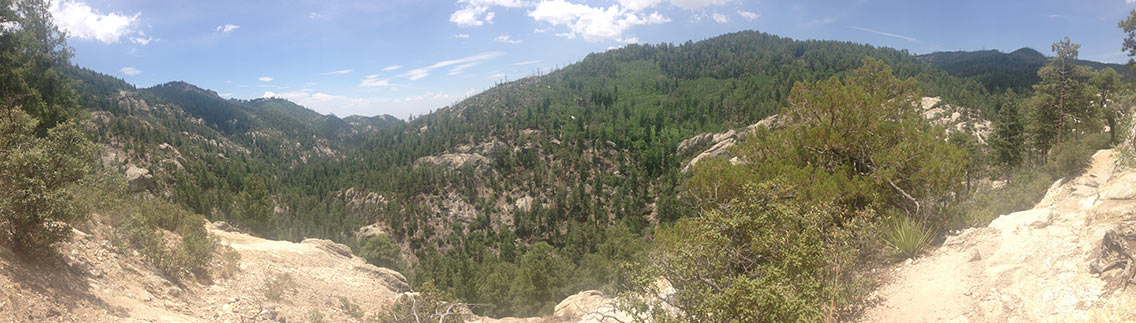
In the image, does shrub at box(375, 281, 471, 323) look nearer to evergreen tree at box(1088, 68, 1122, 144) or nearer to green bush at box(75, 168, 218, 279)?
green bush at box(75, 168, 218, 279)

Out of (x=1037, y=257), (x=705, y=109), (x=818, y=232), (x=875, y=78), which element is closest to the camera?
(x=1037, y=257)

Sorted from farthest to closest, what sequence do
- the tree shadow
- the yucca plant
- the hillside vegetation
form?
the yucca plant < the hillside vegetation < the tree shadow

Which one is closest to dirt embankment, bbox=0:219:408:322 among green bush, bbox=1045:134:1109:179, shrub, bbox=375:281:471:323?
shrub, bbox=375:281:471:323

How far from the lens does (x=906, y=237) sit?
10.7 meters

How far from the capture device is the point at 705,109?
163000mm

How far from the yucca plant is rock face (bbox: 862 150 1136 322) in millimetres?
302

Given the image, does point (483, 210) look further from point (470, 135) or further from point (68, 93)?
point (68, 93)

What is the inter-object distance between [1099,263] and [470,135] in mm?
150341

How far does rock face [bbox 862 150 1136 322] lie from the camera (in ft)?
22.0

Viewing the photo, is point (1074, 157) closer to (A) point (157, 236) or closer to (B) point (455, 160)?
(A) point (157, 236)

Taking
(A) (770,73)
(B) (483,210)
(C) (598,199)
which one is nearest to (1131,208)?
(C) (598,199)

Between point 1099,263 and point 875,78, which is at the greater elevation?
point 875,78

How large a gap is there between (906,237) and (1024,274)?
287 cm

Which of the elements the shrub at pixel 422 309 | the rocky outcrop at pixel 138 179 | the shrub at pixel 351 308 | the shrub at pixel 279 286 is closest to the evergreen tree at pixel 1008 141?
the shrub at pixel 422 309
